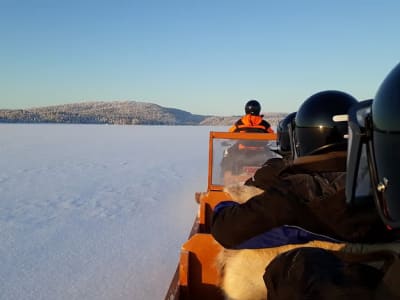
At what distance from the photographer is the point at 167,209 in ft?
19.2

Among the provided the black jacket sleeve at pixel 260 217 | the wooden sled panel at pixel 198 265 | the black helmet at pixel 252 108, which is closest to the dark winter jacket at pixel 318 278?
the black jacket sleeve at pixel 260 217

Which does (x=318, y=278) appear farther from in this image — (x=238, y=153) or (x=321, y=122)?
(x=238, y=153)

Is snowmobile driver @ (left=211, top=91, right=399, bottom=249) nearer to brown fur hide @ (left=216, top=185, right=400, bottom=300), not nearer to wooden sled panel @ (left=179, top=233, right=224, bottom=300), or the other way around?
brown fur hide @ (left=216, top=185, right=400, bottom=300)

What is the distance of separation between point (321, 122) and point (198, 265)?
104cm

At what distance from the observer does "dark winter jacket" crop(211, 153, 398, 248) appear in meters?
1.35

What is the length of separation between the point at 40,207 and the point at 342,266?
213 inches

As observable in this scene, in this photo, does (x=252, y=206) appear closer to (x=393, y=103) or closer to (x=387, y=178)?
(x=387, y=178)

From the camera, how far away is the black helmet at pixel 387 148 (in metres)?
0.97

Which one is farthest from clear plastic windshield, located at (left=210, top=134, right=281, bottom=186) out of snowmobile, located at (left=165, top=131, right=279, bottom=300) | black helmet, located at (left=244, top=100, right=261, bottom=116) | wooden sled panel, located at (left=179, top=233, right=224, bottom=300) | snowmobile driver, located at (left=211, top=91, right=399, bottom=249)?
snowmobile driver, located at (left=211, top=91, right=399, bottom=249)

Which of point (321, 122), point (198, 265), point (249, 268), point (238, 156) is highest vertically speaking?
point (321, 122)

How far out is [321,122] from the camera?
2.17 metres

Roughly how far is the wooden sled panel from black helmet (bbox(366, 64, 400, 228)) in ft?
3.43

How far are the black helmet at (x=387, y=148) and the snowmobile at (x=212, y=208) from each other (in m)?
0.95

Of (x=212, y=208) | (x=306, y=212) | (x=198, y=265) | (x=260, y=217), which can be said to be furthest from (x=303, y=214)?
(x=212, y=208)
